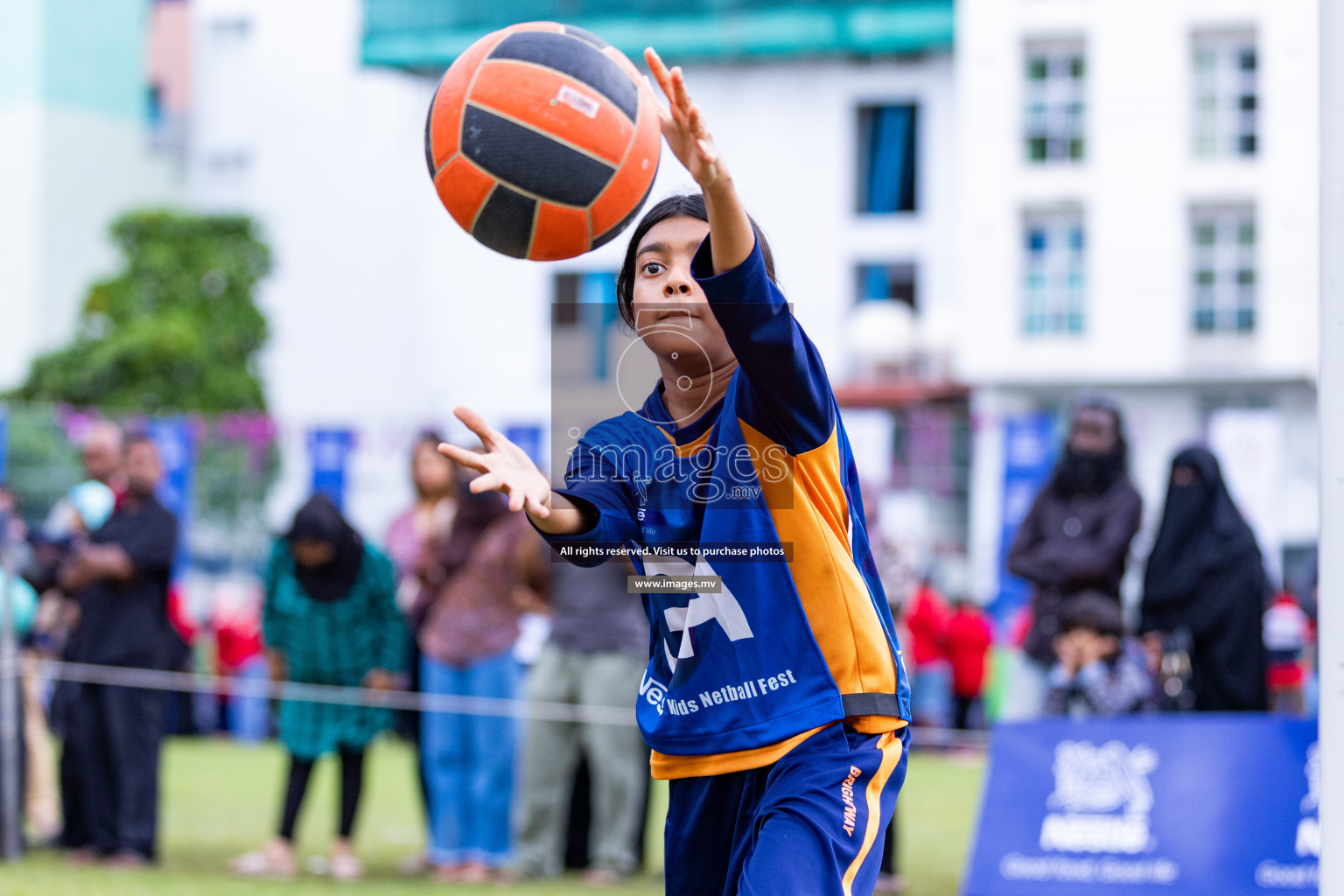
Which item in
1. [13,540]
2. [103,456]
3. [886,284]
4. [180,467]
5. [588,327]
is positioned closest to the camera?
[588,327]

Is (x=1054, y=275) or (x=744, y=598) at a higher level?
(x=1054, y=275)

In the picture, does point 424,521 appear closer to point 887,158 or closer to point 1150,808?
point 1150,808

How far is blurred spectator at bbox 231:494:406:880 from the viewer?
742 centimetres

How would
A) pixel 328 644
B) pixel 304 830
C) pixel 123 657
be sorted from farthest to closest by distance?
pixel 304 830, pixel 123 657, pixel 328 644

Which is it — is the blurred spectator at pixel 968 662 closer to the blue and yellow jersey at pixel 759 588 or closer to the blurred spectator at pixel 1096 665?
the blurred spectator at pixel 1096 665

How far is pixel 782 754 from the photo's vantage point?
9.57 ft

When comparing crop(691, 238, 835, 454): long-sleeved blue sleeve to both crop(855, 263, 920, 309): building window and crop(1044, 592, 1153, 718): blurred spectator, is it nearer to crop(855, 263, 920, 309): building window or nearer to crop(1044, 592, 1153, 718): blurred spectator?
crop(1044, 592, 1153, 718): blurred spectator

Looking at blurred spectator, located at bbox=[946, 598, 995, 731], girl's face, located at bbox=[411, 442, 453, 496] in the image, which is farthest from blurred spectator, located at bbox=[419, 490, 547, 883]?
blurred spectator, located at bbox=[946, 598, 995, 731]

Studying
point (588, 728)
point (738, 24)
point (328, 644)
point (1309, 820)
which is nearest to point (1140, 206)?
point (738, 24)

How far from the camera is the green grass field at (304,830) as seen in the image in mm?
7000

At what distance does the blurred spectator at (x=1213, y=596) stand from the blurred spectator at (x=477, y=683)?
2.89m

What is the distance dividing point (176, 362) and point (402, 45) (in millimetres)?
8579

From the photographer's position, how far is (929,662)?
14.6 metres

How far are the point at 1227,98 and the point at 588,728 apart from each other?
23.7 metres
